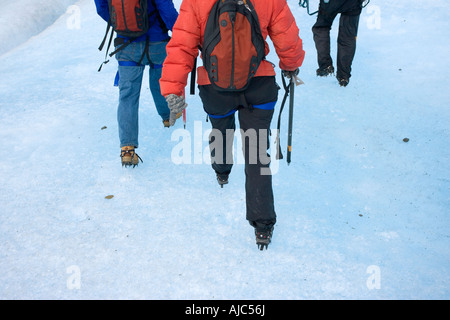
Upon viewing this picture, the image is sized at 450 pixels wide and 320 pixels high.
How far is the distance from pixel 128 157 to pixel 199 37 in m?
1.66

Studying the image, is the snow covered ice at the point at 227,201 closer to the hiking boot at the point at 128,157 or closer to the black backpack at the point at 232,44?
the hiking boot at the point at 128,157

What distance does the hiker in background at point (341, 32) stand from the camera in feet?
14.7

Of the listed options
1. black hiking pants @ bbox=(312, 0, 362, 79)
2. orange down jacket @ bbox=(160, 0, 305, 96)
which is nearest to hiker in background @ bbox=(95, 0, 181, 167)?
orange down jacket @ bbox=(160, 0, 305, 96)

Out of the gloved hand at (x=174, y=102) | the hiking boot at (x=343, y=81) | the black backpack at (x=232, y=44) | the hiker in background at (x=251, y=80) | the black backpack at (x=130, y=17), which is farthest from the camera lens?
the hiking boot at (x=343, y=81)

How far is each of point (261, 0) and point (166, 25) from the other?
143 centimetres

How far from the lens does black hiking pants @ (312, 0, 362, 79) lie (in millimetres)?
4465

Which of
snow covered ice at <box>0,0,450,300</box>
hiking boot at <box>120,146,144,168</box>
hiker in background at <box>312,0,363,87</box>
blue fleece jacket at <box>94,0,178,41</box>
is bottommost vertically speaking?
snow covered ice at <box>0,0,450,300</box>

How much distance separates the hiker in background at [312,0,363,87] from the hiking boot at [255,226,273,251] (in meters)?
2.98

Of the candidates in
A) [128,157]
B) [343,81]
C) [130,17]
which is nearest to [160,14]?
[130,17]

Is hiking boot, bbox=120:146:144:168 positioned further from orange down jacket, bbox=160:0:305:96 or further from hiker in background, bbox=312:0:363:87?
hiker in background, bbox=312:0:363:87

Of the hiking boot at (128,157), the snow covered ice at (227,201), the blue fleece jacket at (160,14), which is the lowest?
the snow covered ice at (227,201)

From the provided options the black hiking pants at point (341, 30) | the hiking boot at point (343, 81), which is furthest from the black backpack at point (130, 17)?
the hiking boot at point (343, 81)

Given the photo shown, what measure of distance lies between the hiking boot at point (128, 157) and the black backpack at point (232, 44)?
1.57 metres
